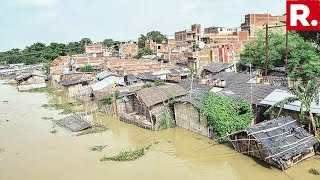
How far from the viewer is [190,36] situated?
5925cm

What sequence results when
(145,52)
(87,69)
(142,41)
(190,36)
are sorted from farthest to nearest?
(142,41)
(190,36)
(145,52)
(87,69)

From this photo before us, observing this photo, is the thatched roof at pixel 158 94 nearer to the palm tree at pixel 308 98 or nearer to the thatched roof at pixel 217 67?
the palm tree at pixel 308 98

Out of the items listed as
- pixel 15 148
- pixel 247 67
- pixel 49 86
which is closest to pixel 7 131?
pixel 15 148

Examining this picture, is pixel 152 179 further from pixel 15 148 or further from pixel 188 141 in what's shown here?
pixel 15 148

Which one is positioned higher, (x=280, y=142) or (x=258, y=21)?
(x=258, y=21)

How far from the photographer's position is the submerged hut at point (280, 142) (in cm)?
1237

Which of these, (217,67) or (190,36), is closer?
(217,67)

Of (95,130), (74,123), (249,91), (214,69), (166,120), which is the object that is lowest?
(95,130)

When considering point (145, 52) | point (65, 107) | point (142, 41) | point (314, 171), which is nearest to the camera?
point (314, 171)

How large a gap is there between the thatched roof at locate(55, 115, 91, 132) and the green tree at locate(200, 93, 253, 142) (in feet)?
24.7

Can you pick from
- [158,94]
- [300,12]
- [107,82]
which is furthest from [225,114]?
[107,82]

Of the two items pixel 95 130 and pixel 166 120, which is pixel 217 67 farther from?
pixel 95 130

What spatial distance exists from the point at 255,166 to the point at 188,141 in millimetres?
4291

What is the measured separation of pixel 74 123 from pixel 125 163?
7452 millimetres
